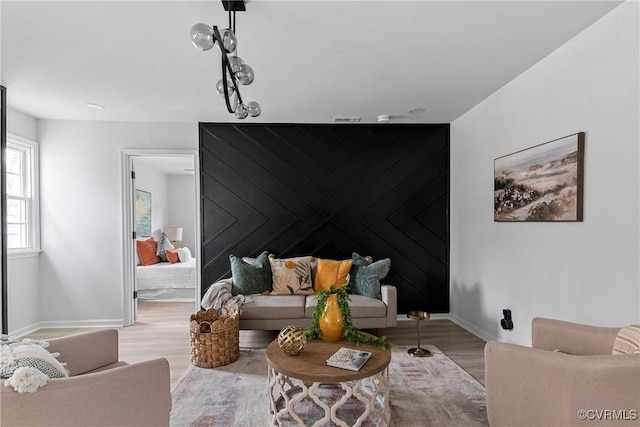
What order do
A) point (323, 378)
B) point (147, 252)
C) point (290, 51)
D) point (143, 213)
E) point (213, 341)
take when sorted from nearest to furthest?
point (323, 378) → point (290, 51) → point (213, 341) → point (147, 252) → point (143, 213)

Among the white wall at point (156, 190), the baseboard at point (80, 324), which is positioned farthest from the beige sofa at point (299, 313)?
the white wall at point (156, 190)

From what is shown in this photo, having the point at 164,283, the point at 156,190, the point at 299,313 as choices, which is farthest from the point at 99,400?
the point at 156,190

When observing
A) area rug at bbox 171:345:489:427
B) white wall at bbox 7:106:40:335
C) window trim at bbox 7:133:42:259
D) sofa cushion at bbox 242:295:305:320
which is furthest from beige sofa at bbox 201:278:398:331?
window trim at bbox 7:133:42:259

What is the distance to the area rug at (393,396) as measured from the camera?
7.10ft

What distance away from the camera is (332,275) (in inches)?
153

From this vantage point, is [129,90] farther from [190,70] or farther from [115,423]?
Answer: [115,423]

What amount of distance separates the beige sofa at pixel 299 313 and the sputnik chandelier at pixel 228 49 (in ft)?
6.69

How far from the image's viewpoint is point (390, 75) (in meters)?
2.96

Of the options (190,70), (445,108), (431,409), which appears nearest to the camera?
(431,409)

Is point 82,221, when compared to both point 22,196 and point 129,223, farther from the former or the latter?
point 22,196

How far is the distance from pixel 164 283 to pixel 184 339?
2.11m

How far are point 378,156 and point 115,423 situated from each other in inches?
153

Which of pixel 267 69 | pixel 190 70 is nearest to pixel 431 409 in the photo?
pixel 267 69

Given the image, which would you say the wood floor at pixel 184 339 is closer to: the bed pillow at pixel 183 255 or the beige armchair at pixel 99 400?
the beige armchair at pixel 99 400
